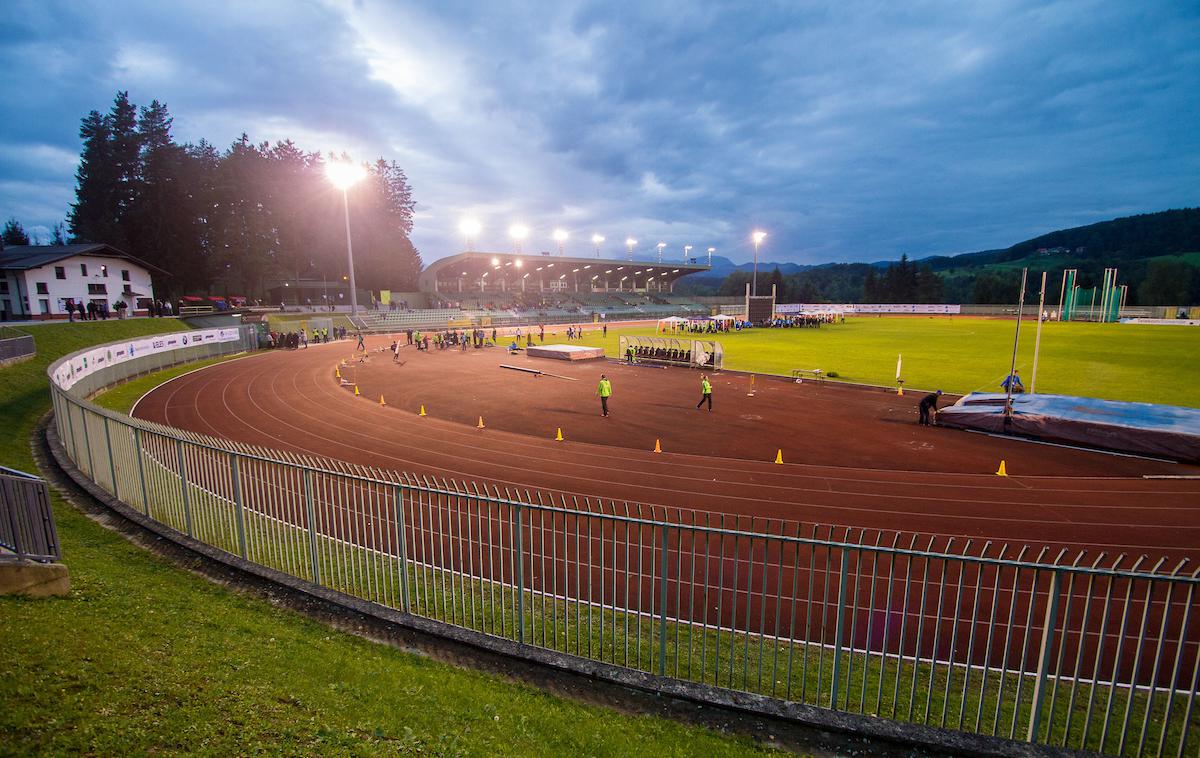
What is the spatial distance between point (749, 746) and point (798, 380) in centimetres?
2463

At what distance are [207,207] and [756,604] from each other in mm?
77579

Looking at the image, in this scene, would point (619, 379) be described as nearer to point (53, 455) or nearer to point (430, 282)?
point (53, 455)

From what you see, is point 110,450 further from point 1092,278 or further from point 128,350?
point 1092,278

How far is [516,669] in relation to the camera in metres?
5.62

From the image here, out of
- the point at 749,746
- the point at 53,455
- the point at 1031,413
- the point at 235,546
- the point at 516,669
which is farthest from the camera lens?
the point at 1031,413

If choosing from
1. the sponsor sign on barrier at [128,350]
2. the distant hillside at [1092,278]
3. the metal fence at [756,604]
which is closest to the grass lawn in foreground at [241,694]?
the metal fence at [756,604]

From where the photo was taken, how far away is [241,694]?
438 cm

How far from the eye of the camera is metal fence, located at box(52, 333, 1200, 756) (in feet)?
16.2

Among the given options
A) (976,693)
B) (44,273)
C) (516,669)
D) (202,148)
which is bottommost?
(976,693)

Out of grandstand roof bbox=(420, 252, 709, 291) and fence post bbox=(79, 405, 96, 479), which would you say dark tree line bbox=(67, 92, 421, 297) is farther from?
fence post bbox=(79, 405, 96, 479)

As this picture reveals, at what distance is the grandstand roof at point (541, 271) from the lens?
83.3 meters

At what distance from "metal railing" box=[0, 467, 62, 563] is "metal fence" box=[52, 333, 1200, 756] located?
1725 millimetres

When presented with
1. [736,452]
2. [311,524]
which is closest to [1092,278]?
[736,452]

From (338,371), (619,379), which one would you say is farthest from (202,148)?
(619,379)
